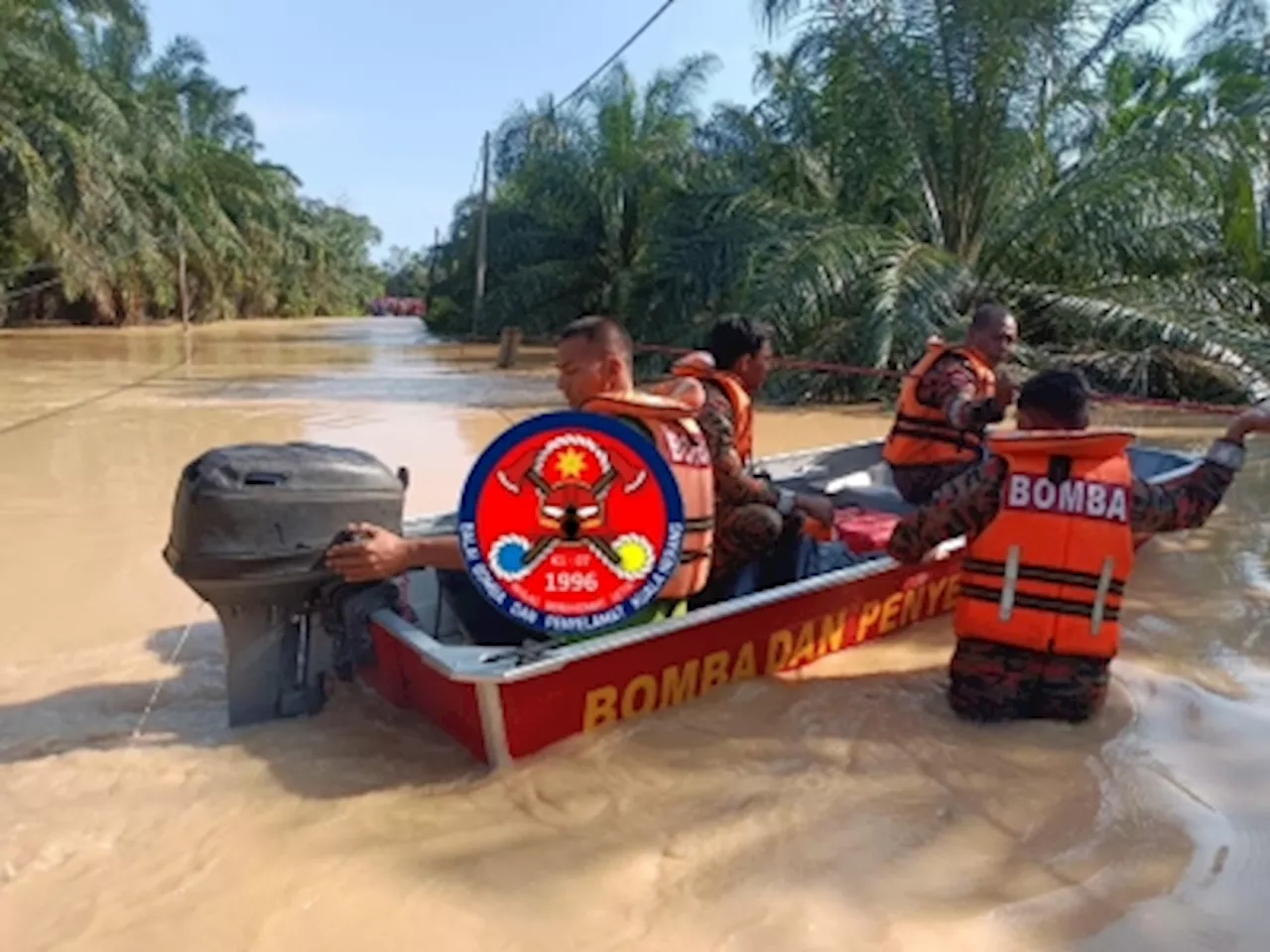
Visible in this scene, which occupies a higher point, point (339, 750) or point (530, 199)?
point (530, 199)

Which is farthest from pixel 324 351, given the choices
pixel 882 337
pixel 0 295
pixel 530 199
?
pixel 882 337

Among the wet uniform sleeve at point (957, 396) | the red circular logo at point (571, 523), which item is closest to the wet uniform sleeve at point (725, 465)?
the red circular logo at point (571, 523)

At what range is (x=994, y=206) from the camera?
1261 cm

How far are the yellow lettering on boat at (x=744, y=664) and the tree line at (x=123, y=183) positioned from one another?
68.7 feet

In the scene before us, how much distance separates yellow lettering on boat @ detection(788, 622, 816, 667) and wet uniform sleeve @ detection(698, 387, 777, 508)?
0.47 meters

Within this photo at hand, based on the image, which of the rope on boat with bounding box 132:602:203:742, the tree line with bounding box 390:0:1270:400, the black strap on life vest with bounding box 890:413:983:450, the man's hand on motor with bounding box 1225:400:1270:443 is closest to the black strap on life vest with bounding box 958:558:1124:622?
the man's hand on motor with bounding box 1225:400:1270:443

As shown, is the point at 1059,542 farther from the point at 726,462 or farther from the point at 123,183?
the point at 123,183

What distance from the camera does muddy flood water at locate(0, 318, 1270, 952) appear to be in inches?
102

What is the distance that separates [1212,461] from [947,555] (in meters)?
1.35

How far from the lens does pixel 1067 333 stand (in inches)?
488

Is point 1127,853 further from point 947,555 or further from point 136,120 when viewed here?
point 136,120

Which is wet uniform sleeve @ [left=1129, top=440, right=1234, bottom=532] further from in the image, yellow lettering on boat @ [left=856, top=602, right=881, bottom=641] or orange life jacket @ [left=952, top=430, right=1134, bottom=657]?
yellow lettering on boat @ [left=856, top=602, right=881, bottom=641]

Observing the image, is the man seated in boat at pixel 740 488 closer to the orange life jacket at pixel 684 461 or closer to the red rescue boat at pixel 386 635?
the red rescue boat at pixel 386 635

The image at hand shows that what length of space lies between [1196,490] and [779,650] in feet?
4.66
